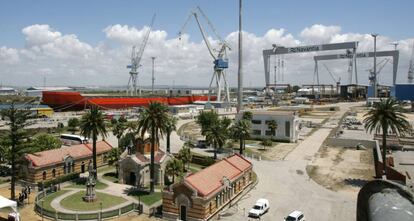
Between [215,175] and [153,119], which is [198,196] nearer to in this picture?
[215,175]

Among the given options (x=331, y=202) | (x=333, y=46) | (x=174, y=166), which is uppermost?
(x=333, y=46)

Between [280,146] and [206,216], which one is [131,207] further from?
[280,146]

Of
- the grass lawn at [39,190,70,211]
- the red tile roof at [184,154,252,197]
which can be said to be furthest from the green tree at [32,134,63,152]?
the red tile roof at [184,154,252,197]

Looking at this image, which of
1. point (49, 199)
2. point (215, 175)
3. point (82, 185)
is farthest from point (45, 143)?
point (215, 175)

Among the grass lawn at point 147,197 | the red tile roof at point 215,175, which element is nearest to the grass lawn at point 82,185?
the grass lawn at point 147,197

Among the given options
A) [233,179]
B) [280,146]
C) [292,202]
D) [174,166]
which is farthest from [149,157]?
[280,146]

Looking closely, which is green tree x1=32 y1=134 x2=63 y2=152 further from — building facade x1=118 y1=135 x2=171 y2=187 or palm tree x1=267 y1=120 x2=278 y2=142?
palm tree x1=267 y1=120 x2=278 y2=142
